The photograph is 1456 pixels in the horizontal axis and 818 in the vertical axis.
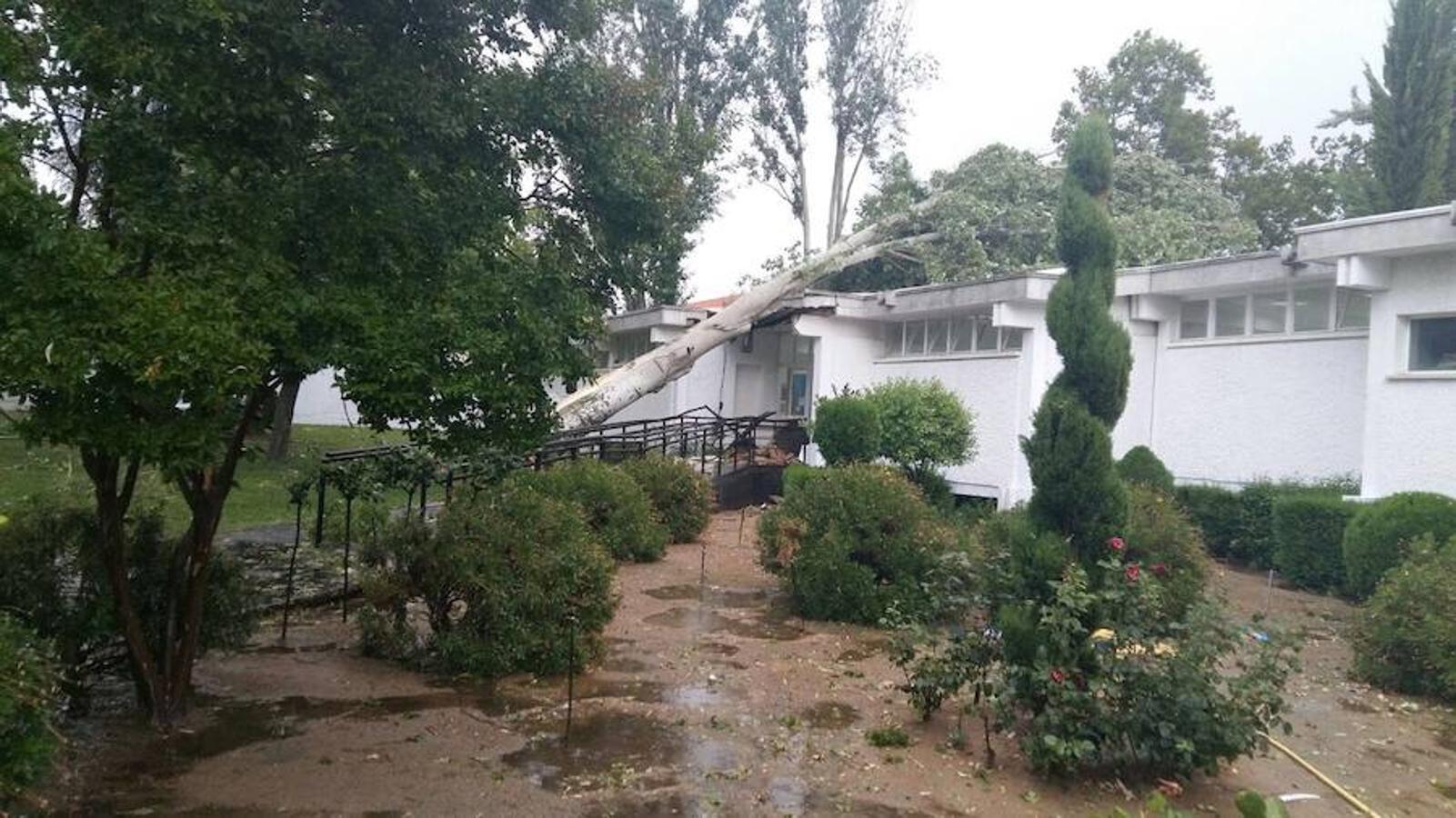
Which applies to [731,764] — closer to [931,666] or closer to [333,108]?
[931,666]

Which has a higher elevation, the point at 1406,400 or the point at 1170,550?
the point at 1406,400

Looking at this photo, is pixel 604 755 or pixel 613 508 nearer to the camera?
pixel 604 755

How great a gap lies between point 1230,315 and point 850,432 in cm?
538

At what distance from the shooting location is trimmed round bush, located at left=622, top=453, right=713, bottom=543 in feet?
45.1

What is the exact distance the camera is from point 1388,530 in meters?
10.0

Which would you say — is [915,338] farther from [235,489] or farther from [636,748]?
[636,748]

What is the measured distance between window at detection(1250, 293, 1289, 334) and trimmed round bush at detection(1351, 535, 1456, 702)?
21.5 feet

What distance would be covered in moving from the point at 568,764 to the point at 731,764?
0.85 meters

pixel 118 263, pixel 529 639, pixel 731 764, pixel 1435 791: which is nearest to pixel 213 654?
pixel 529 639

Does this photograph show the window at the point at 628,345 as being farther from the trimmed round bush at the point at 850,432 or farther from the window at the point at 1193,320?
the window at the point at 1193,320

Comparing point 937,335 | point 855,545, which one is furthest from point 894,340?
point 855,545

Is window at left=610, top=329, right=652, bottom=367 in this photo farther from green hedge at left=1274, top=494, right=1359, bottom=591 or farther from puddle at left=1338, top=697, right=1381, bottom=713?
puddle at left=1338, top=697, right=1381, bottom=713

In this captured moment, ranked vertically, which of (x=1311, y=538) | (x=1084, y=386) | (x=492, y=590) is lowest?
(x=492, y=590)

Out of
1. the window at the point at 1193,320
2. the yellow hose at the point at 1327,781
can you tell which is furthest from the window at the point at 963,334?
the yellow hose at the point at 1327,781
